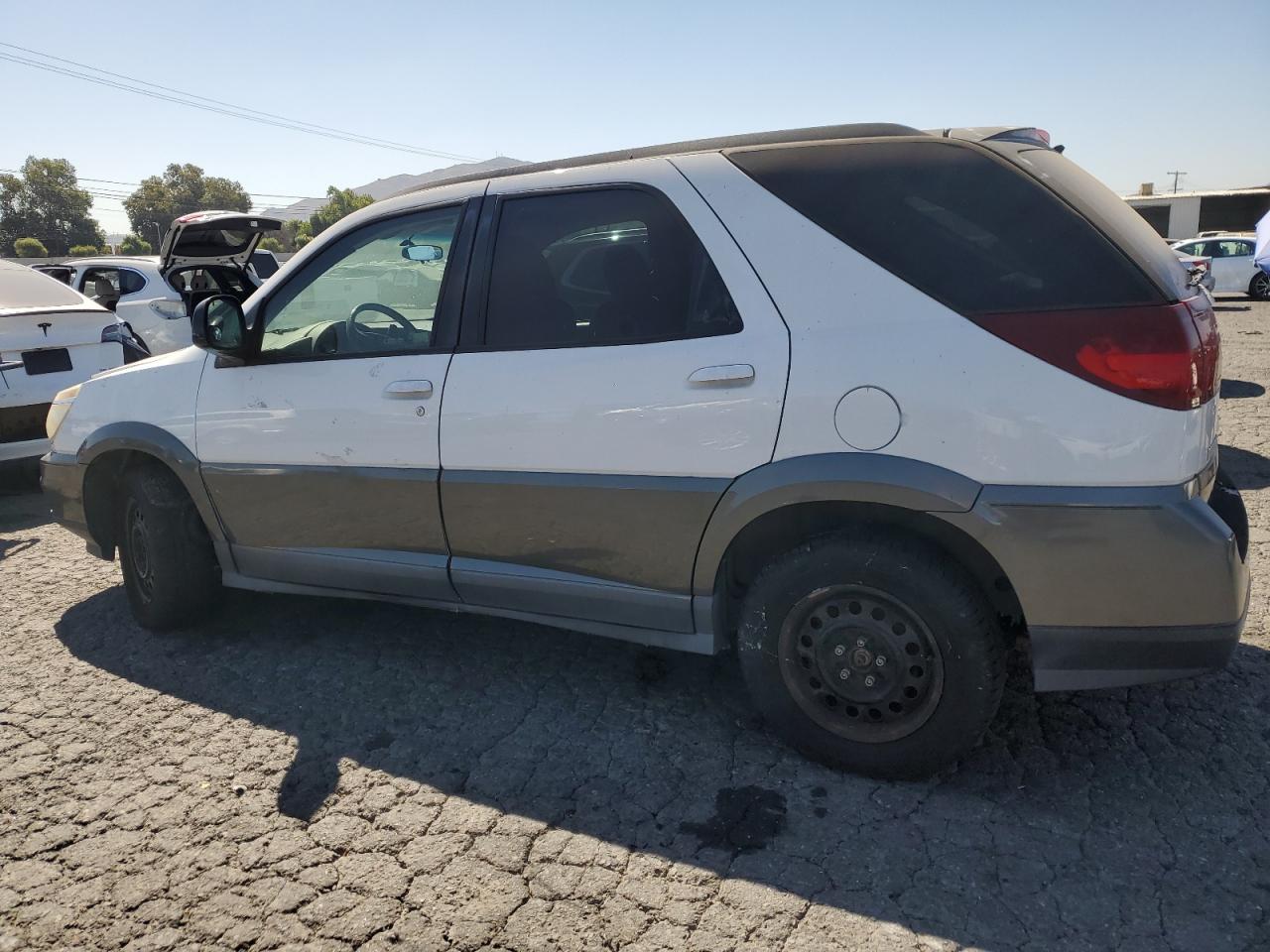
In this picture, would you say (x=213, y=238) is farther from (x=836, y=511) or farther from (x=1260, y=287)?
(x=1260, y=287)

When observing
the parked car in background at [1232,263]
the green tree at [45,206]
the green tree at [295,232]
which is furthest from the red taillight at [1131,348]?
the green tree at [45,206]

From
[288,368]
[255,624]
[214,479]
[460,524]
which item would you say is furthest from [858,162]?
[255,624]

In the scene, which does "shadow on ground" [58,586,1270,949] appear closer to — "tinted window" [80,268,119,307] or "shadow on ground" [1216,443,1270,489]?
"shadow on ground" [1216,443,1270,489]

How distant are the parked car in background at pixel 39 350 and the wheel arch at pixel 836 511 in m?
5.56

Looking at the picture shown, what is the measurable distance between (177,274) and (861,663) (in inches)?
347

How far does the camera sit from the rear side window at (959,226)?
2424 mm

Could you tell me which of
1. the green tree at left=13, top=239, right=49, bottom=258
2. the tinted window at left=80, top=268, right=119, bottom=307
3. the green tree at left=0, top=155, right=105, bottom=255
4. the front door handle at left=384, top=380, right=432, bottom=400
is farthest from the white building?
the green tree at left=0, top=155, right=105, bottom=255

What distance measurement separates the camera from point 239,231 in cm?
765

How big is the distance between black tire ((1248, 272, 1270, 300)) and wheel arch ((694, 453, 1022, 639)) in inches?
957

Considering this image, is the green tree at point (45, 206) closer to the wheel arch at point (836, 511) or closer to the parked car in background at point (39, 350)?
the parked car in background at point (39, 350)

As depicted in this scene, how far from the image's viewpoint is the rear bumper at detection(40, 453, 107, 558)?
171 inches

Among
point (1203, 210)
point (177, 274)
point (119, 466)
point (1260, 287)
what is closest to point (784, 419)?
point (119, 466)

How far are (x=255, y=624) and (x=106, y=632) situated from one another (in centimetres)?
71

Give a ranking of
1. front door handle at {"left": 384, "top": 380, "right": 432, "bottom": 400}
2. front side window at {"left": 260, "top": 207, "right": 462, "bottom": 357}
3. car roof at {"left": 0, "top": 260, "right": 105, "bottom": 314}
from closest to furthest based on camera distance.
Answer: front door handle at {"left": 384, "top": 380, "right": 432, "bottom": 400}, front side window at {"left": 260, "top": 207, "right": 462, "bottom": 357}, car roof at {"left": 0, "top": 260, "right": 105, "bottom": 314}
